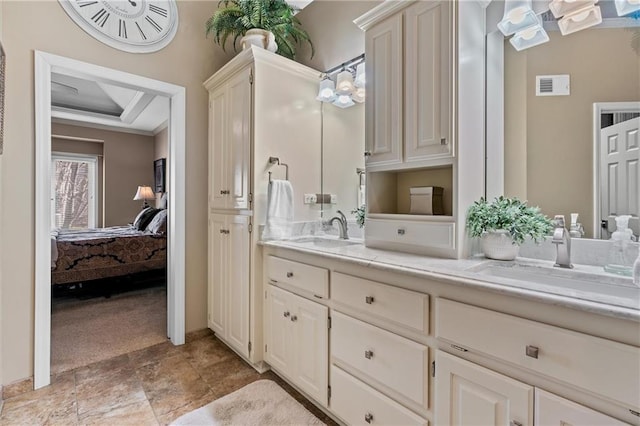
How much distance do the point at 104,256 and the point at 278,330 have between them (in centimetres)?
293

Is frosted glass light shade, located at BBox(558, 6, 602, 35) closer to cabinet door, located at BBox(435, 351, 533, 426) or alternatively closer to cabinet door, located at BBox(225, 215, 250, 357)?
cabinet door, located at BBox(435, 351, 533, 426)

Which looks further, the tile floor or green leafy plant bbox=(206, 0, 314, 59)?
green leafy plant bbox=(206, 0, 314, 59)

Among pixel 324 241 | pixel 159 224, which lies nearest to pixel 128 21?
pixel 324 241

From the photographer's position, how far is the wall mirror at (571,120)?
4.03 feet

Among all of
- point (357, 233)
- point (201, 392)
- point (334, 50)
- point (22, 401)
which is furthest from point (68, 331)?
point (334, 50)

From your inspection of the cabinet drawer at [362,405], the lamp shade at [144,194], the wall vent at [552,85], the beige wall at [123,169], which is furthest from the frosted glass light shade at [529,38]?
the beige wall at [123,169]

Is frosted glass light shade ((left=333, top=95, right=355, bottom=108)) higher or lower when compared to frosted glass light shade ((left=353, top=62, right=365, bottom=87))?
lower

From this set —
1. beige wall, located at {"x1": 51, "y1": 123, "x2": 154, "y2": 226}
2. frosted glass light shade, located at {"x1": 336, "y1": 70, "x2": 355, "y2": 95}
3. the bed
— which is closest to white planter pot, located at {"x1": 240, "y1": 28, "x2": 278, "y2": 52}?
frosted glass light shade, located at {"x1": 336, "y1": 70, "x2": 355, "y2": 95}

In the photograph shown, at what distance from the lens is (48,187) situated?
1.95 meters

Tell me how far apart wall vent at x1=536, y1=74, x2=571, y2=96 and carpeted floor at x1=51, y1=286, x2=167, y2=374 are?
3.10m

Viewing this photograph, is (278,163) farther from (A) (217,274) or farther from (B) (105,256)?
(B) (105,256)

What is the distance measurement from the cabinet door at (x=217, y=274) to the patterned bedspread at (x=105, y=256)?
1.88m

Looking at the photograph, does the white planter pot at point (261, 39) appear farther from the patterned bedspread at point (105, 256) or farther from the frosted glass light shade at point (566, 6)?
the patterned bedspread at point (105, 256)

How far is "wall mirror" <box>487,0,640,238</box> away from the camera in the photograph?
4.03 ft
